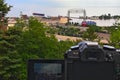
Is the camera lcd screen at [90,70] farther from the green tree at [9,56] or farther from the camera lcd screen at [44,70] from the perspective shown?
the green tree at [9,56]

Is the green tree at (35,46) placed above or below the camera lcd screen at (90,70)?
below

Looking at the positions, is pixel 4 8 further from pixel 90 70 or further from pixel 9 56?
pixel 90 70

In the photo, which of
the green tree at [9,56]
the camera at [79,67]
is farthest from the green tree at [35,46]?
the camera at [79,67]

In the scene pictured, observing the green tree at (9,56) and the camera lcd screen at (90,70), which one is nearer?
the camera lcd screen at (90,70)

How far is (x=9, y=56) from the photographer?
22.0 m

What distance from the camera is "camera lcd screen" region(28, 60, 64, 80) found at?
4508 millimetres

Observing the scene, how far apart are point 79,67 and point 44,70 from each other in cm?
39

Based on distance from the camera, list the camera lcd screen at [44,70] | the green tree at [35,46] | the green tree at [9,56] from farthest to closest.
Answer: the green tree at [35,46], the green tree at [9,56], the camera lcd screen at [44,70]

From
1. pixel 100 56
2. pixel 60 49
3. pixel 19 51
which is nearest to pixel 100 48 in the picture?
pixel 100 56

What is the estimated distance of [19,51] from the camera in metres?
23.5

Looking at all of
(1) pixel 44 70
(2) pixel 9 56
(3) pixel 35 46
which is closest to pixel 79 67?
(1) pixel 44 70

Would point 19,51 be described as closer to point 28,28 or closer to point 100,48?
point 28,28

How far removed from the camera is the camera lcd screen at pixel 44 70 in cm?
451

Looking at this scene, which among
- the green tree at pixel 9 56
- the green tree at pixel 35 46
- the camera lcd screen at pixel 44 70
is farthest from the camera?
the green tree at pixel 35 46
